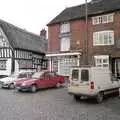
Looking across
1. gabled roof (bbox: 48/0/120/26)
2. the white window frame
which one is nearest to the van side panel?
the white window frame

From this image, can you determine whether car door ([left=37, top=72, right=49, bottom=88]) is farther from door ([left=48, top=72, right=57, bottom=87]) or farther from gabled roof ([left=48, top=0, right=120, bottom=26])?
gabled roof ([left=48, top=0, right=120, bottom=26])

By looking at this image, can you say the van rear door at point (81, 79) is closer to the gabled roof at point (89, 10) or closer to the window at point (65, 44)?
the gabled roof at point (89, 10)

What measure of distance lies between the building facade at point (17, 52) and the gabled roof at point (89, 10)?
24.0ft

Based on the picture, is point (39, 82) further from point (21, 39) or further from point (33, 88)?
point (21, 39)

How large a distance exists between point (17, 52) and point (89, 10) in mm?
13017

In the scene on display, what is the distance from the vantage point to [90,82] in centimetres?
1364

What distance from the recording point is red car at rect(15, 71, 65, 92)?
19125mm

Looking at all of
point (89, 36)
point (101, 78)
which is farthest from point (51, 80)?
point (89, 36)

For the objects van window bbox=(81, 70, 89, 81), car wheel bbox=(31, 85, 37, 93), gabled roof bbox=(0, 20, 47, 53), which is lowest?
car wheel bbox=(31, 85, 37, 93)

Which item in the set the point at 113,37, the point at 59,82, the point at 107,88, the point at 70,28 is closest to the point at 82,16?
the point at 70,28

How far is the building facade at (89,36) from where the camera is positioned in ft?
83.8

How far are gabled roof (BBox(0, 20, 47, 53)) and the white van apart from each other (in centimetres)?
2131

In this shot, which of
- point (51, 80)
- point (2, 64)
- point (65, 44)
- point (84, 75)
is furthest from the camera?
point (2, 64)

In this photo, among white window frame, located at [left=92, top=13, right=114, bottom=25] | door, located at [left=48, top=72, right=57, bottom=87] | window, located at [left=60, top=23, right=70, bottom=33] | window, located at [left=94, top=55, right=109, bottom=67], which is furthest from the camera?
window, located at [left=60, top=23, right=70, bottom=33]
